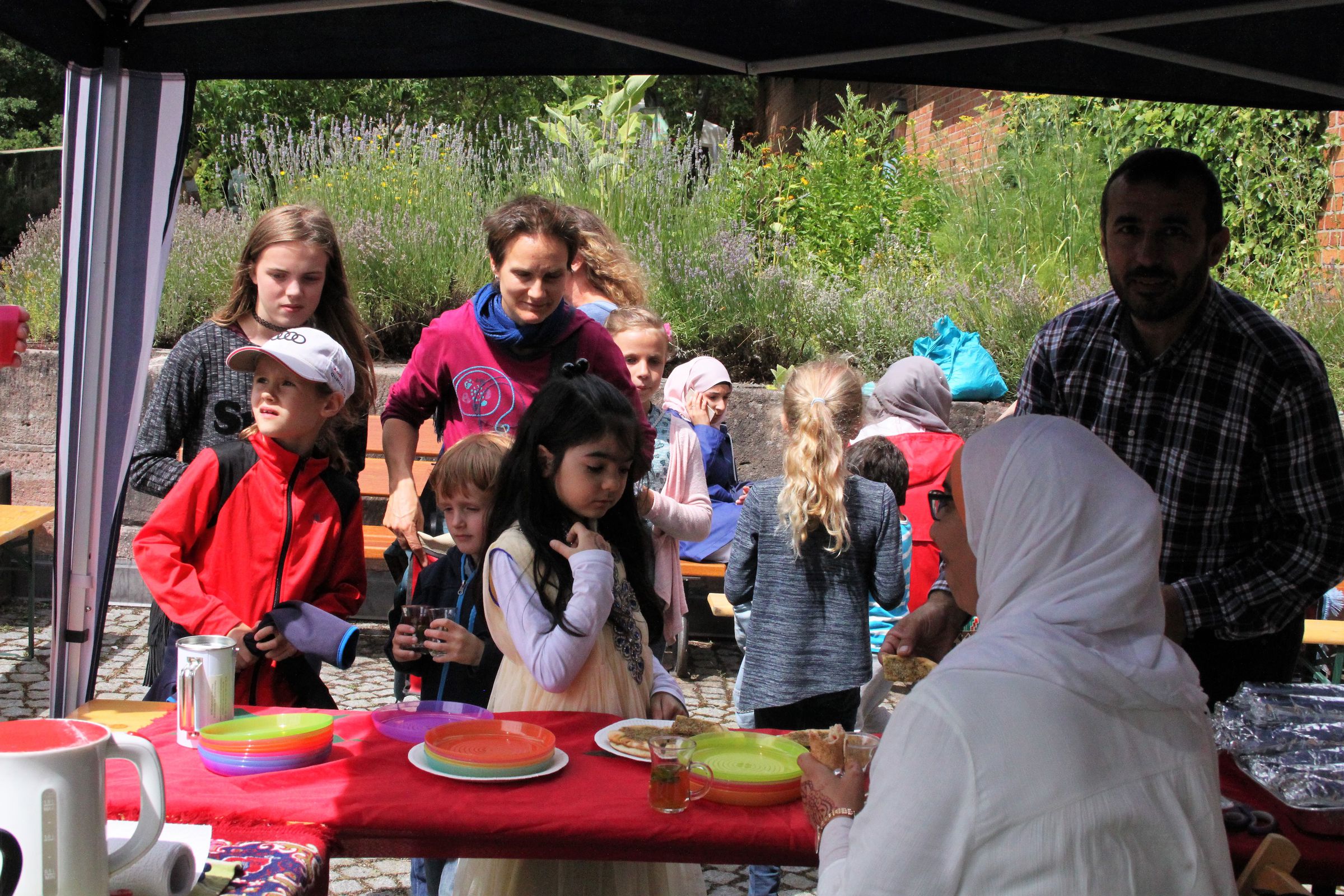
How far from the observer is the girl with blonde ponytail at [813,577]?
373cm

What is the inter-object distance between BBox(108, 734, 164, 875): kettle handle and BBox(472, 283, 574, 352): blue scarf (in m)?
2.13

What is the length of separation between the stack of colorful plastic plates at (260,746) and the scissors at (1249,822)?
1.61 meters

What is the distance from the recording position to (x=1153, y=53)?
3180 mm

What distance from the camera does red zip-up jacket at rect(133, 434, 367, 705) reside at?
268 centimetres

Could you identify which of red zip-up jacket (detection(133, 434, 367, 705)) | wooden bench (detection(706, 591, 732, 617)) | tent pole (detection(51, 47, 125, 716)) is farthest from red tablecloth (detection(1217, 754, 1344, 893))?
wooden bench (detection(706, 591, 732, 617))

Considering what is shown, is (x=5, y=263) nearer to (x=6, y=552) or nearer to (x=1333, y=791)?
(x=6, y=552)

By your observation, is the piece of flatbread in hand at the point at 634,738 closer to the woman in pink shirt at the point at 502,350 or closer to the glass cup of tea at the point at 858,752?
the glass cup of tea at the point at 858,752

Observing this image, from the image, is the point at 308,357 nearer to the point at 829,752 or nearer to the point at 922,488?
the point at 829,752

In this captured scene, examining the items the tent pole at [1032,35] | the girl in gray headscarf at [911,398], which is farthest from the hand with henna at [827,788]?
the girl in gray headscarf at [911,398]

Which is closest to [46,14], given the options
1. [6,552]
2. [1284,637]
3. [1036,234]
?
[1284,637]

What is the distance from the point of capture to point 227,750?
2043mm

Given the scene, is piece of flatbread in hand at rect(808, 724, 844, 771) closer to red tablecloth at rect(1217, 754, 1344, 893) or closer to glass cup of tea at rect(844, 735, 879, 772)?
glass cup of tea at rect(844, 735, 879, 772)

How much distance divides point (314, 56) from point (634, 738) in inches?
88.4

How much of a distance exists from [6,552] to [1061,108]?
9223mm
